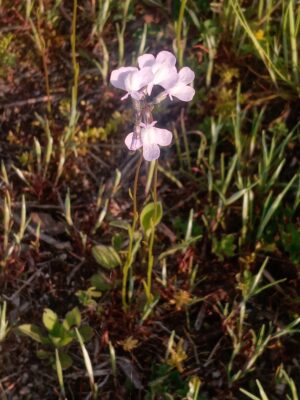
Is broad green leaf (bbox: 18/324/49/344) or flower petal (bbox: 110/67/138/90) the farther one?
broad green leaf (bbox: 18/324/49/344)

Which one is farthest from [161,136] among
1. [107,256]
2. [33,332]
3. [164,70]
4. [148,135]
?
[33,332]

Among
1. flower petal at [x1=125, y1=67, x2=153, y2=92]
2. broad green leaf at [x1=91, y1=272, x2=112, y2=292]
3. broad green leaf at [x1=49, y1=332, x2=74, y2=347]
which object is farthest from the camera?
broad green leaf at [x1=91, y1=272, x2=112, y2=292]

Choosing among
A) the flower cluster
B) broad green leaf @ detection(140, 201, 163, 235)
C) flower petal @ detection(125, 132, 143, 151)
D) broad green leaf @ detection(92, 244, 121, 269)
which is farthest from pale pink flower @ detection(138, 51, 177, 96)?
broad green leaf @ detection(92, 244, 121, 269)

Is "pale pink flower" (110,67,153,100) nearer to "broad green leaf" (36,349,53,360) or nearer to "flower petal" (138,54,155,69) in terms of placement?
"flower petal" (138,54,155,69)

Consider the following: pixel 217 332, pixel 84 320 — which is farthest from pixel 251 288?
pixel 84 320

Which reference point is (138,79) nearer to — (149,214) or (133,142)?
(133,142)

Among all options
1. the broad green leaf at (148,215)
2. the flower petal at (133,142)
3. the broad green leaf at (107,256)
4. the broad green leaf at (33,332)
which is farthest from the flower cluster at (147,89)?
the broad green leaf at (33,332)
